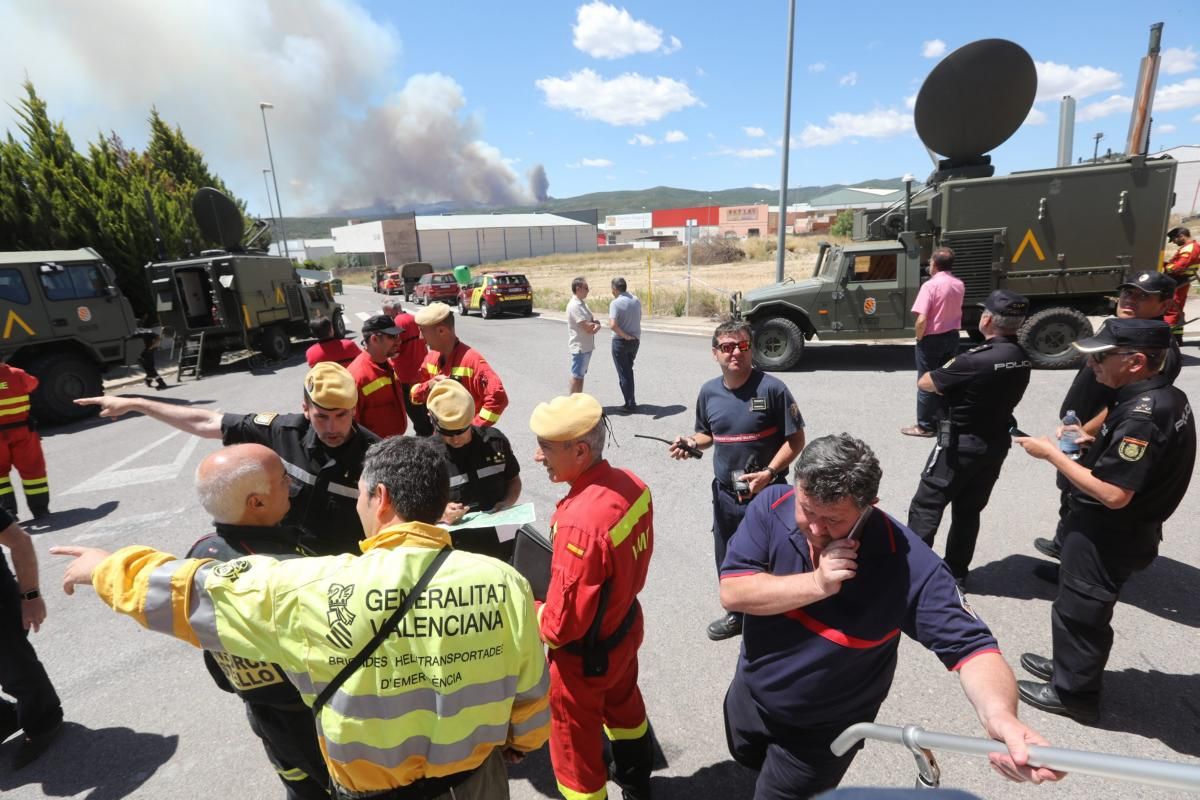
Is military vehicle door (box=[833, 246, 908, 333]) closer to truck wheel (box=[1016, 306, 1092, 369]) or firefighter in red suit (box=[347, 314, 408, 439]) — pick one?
truck wheel (box=[1016, 306, 1092, 369])

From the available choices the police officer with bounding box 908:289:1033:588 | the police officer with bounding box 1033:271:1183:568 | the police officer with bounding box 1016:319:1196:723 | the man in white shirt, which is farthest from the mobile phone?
the man in white shirt

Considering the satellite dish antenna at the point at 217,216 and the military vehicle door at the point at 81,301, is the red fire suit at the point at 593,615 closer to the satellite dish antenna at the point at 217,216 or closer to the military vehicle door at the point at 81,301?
the military vehicle door at the point at 81,301

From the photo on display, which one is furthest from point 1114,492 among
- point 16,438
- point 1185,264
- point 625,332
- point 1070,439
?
point 1185,264

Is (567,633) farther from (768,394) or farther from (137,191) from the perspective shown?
(137,191)

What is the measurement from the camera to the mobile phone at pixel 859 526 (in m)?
1.65

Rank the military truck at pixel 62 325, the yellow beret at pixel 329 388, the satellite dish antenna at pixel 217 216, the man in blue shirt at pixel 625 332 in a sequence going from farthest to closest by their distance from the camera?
1. the satellite dish antenna at pixel 217 216
2. the military truck at pixel 62 325
3. the man in blue shirt at pixel 625 332
4. the yellow beret at pixel 329 388

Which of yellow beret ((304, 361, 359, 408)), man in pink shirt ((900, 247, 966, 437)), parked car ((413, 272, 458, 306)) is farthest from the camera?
parked car ((413, 272, 458, 306))

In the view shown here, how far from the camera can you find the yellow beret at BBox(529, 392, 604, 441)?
2062 mm

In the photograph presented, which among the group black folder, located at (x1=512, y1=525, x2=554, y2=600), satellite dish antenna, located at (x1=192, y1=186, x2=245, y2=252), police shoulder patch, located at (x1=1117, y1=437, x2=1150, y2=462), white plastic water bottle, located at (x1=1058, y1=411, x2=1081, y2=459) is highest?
satellite dish antenna, located at (x1=192, y1=186, x2=245, y2=252)

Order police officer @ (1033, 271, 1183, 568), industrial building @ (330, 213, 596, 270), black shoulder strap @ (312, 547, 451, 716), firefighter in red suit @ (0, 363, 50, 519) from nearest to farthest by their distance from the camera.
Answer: black shoulder strap @ (312, 547, 451, 716) < police officer @ (1033, 271, 1183, 568) < firefighter in red suit @ (0, 363, 50, 519) < industrial building @ (330, 213, 596, 270)

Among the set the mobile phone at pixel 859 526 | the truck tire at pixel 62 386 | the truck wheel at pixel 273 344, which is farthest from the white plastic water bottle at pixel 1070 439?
the truck wheel at pixel 273 344

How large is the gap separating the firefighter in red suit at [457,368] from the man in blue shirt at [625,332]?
3477mm

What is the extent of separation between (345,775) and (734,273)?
3348cm

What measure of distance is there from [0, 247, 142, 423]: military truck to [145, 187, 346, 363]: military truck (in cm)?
194
